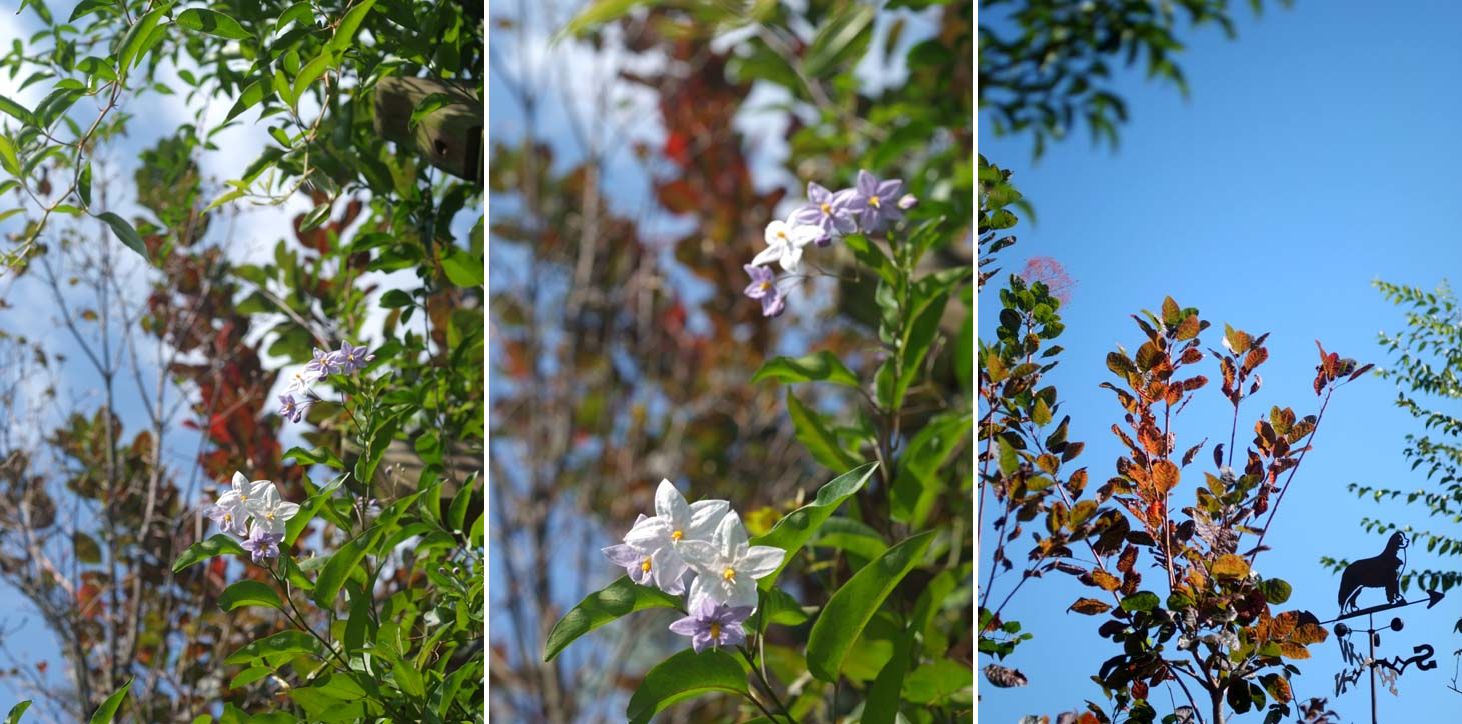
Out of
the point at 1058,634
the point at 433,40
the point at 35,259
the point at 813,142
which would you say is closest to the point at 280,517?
the point at 433,40

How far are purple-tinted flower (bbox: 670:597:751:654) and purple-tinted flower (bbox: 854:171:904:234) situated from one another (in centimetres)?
40

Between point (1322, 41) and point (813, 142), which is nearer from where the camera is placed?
point (1322, 41)

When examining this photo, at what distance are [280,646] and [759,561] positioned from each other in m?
0.52

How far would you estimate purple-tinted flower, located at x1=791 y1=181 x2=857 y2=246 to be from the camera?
1058 millimetres

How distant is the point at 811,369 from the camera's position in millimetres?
1074

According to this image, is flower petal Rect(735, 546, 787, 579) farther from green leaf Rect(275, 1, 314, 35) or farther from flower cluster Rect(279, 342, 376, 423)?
green leaf Rect(275, 1, 314, 35)

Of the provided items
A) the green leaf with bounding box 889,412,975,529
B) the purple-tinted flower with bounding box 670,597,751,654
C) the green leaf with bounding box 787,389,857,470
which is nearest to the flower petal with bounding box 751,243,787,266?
the green leaf with bounding box 787,389,857,470

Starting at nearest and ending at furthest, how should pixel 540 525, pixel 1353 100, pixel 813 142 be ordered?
pixel 1353 100
pixel 813 142
pixel 540 525

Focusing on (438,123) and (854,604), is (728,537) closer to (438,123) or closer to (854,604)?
(854,604)

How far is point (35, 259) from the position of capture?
144 cm

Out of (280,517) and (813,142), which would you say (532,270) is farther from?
(280,517)

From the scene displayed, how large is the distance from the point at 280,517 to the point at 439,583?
0.17 m

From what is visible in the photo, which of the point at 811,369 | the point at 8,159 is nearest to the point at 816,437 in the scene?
the point at 811,369

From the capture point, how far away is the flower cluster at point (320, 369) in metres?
1.12
